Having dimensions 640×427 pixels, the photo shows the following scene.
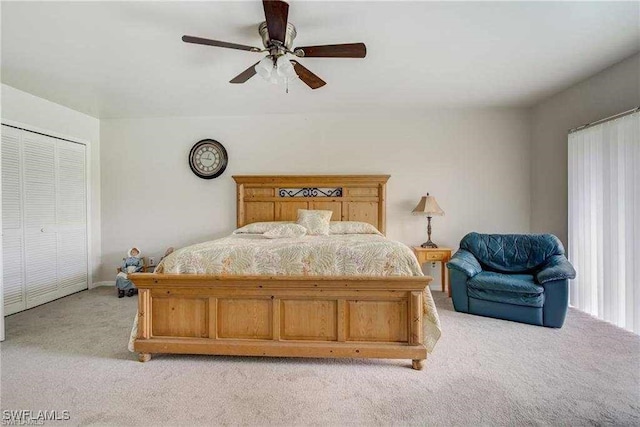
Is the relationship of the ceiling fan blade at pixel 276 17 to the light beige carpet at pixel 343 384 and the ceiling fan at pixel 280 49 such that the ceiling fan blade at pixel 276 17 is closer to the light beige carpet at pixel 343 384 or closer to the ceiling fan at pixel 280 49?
the ceiling fan at pixel 280 49

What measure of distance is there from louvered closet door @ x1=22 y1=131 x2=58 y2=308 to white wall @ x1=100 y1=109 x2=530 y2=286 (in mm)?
786

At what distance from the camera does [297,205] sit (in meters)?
4.29

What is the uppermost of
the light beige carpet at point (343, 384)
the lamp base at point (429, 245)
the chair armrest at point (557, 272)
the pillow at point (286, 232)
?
the pillow at point (286, 232)

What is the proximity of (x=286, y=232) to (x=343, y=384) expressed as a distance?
1.73 m

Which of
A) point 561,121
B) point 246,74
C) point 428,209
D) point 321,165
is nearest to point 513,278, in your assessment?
point 428,209

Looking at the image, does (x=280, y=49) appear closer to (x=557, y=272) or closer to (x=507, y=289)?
(x=507, y=289)

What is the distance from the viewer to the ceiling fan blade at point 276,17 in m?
1.63

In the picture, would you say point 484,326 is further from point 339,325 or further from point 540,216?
point 540,216

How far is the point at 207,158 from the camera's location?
443 cm

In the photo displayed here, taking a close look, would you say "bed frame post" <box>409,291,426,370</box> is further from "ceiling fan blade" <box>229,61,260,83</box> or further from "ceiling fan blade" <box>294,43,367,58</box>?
"ceiling fan blade" <box>229,61,260,83</box>

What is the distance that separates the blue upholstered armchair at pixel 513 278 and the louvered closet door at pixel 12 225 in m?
4.90

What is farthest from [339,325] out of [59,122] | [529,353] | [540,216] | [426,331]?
[59,122]

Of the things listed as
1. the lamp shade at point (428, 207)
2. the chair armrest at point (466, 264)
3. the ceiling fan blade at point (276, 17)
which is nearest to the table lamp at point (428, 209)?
the lamp shade at point (428, 207)

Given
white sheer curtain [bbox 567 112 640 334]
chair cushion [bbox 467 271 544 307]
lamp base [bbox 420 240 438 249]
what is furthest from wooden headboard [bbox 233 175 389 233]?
white sheer curtain [bbox 567 112 640 334]
